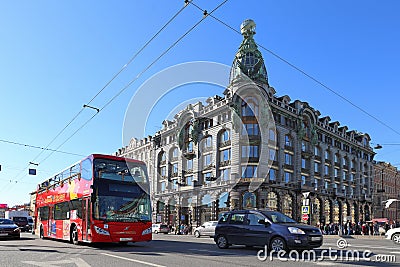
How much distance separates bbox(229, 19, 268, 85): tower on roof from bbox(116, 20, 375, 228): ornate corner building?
0.13 meters

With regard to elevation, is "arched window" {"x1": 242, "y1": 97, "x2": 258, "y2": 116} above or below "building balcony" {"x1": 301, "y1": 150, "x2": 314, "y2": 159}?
above

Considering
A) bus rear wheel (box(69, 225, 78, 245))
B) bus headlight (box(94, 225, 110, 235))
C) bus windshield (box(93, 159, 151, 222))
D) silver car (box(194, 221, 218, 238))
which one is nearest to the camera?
bus headlight (box(94, 225, 110, 235))

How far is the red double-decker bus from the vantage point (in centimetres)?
1581

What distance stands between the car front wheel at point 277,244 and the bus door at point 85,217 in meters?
7.40

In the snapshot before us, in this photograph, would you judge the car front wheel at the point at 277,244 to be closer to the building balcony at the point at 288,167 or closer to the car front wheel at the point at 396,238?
the car front wheel at the point at 396,238

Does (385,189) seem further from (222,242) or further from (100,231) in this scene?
(100,231)

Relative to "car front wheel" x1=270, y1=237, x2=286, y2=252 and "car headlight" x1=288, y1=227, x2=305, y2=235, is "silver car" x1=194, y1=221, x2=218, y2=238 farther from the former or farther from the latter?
"car headlight" x1=288, y1=227, x2=305, y2=235

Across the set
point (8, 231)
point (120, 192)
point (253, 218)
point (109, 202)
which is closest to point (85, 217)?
point (109, 202)

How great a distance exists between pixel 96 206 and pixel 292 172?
143 ft

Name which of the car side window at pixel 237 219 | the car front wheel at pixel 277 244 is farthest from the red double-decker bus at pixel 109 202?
the car front wheel at pixel 277 244

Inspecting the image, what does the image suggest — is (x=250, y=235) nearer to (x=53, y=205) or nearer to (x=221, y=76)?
(x=221, y=76)

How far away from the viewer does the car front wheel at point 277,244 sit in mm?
12584

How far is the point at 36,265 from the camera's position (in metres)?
10.1

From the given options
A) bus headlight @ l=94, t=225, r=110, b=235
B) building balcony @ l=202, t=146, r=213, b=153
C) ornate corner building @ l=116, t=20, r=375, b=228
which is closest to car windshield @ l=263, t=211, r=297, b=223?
bus headlight @ l=94, t=225, r=110, b=235
